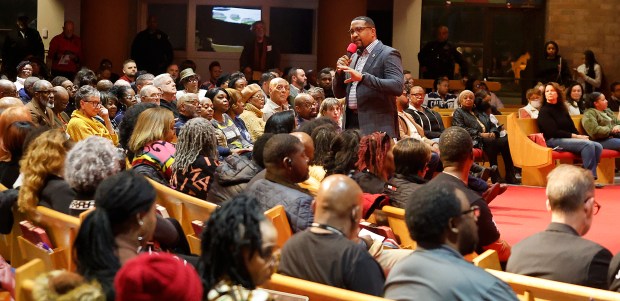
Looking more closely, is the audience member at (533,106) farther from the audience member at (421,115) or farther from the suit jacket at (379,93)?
the suit jacket at (379,93)

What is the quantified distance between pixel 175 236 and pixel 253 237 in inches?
61.5

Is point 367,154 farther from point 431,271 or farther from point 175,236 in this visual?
point 431,271

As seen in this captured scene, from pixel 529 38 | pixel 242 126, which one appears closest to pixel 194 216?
pixel 242 126

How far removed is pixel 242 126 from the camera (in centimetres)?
891

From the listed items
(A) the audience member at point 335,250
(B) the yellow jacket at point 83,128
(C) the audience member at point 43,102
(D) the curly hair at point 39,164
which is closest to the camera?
(A) the audience member at point 335,250

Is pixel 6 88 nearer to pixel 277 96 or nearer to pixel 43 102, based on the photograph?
pixel 43 102

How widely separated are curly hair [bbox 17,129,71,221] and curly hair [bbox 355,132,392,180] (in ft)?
5.79

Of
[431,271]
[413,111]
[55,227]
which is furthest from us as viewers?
[413,111]

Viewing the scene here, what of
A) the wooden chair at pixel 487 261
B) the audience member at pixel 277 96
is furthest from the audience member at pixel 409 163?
the audience member at pixel 277 96

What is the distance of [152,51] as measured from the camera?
15.1 m

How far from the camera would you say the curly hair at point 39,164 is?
4508 millimetres

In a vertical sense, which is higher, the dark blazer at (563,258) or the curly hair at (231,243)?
the curly hair at (231,243)

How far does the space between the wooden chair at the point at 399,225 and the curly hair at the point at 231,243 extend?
1980 millimetres

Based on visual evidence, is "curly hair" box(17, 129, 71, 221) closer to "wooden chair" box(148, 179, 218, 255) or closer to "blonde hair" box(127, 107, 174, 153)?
"wooden chair" box(148, 179, 218, 255)
